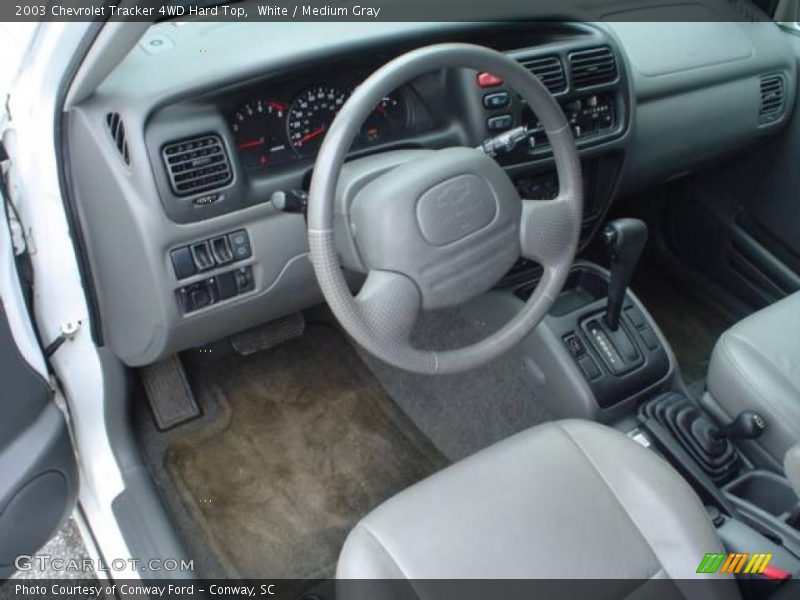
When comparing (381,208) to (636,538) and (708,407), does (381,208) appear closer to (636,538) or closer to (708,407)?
(636,538)

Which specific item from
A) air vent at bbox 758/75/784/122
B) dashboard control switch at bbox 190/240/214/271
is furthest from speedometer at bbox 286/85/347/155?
air vent at bbox 758/75/784/122

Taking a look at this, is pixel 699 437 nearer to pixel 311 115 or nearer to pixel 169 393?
pixel 311 115

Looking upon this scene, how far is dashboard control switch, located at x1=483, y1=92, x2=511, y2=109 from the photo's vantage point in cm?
153

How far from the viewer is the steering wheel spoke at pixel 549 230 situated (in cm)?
128

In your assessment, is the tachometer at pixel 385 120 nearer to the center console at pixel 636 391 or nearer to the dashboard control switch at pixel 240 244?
the dashboard control switch at pixel 240 244

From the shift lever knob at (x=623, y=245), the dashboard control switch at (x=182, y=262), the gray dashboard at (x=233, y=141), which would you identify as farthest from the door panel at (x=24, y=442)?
the shift lever knob at (x=623, y=245)

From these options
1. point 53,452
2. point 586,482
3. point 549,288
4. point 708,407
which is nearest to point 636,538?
point 586,482

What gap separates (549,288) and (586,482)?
31 cm

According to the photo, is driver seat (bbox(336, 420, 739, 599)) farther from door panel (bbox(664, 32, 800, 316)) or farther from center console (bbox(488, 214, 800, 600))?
door panel (bbox(664, 32, 800, 316))

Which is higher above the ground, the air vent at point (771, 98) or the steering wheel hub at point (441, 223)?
the steering wheel hub at point (441, 223)

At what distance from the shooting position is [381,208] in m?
1.16

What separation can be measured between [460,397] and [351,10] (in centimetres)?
97

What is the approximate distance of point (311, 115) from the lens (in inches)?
57.2

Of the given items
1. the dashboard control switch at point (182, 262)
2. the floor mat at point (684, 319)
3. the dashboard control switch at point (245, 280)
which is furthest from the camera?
the floor mat at point (684, 319)
